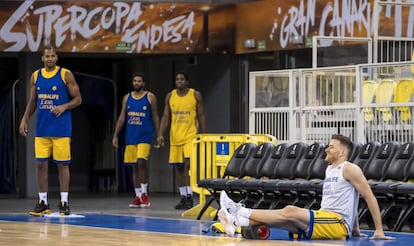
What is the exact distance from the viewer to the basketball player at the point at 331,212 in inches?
475

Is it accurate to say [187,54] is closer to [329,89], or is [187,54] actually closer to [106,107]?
[106,107]

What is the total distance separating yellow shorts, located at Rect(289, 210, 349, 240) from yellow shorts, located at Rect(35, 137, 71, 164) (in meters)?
5.32

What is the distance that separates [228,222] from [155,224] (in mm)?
3049

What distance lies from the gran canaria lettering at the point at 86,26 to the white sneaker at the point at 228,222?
10.2 meters

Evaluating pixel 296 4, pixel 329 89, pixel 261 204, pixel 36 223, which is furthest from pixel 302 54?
pixel 36 223

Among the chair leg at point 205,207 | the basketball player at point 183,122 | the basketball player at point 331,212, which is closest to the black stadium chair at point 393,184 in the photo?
the basketball player at point 331,212

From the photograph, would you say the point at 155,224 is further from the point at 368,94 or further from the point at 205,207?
the point at 368,94

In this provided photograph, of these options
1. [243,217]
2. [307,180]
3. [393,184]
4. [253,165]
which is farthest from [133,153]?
[243,217]

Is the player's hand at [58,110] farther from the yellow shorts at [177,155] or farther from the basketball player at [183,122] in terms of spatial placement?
the yellow shorts at [177,155]

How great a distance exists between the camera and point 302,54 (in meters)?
Result: 22.0

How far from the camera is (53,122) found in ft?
55.0

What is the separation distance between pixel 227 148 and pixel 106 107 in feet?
29.3

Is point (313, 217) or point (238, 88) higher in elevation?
point (238, 88)

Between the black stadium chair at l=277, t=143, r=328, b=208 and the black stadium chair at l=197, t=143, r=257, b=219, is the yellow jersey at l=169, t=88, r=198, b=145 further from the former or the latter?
the black stadium chair at l=277, t=143, r=328, b=208
